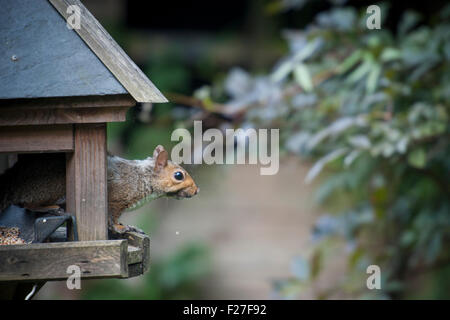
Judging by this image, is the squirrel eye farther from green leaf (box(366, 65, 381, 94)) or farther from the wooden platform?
green leaf (box(366, 65, 381, 94))

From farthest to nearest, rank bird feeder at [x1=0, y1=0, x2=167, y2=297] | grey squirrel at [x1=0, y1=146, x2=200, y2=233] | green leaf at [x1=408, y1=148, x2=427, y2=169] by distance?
green leaf at [x1=408, y1=148, x2=427, y2=169]
grey squirrel at [x1=0, y1=146, x2=200, y2=233]
bird feeder at [x1=0, y1=0, x2=167, y2=297]

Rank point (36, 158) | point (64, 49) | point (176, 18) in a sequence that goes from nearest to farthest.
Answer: point (64, 49)
point (36, 158)
point (176, 18)

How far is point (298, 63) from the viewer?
8.87ft

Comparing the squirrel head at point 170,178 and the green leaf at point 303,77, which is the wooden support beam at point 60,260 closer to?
the squirrel head at point 170,178

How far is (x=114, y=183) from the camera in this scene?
66.8 inches

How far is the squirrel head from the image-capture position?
1.74 metres

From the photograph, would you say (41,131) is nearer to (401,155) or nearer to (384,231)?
(401,155)

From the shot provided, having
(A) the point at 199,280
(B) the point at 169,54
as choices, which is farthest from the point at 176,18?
(A) the point at 199,280

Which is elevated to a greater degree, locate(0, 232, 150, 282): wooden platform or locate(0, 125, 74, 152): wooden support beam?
locate(0, 125, 74, 152): wooden support beam

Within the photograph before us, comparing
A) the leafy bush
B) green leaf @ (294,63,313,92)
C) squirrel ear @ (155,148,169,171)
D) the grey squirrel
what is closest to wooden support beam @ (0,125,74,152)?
the grey squirrel

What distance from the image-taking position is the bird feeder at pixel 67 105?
4.72 feet

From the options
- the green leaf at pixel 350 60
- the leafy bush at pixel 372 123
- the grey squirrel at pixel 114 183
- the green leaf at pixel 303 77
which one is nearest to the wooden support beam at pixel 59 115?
the grey squirrel at pixel 114 183

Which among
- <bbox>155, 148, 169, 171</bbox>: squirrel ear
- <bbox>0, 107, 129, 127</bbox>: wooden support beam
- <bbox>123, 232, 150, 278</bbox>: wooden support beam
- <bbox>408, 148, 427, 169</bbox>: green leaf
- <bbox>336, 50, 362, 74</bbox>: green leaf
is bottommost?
<bbox>123, 232, 150, 278</bbox>: wooden support beam
